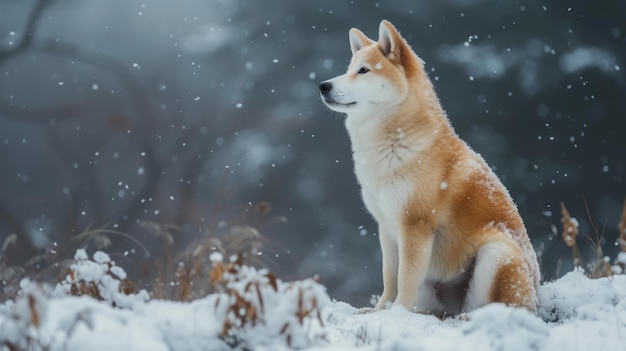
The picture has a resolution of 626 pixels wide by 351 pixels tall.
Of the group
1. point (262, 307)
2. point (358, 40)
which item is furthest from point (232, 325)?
point (358, 40)

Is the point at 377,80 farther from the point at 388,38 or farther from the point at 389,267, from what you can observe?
the point at 389,267

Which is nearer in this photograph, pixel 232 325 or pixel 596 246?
pixel 232 325

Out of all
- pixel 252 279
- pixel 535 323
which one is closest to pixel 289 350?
pixel 252 279

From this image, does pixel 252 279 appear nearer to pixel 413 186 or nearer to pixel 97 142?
pixel 413 186

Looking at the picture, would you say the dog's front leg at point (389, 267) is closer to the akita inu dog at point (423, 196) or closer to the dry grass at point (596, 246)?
the akita inu dog at point (423, 196)

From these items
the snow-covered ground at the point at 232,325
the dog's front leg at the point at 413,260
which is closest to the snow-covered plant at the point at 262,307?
the snow-covered ground at the point at 232,325

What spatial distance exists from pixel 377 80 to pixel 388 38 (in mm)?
339

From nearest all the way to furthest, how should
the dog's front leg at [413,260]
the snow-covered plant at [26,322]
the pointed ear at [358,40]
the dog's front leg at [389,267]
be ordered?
the snow-covered plant at [26,322]
the dog's front leg at [413,260]
the dog's front leg at [389,267]
the pointed ear at [358,40]

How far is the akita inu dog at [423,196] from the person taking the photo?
159 inches

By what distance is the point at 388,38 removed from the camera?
4543mm

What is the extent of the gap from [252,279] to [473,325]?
3.18ft

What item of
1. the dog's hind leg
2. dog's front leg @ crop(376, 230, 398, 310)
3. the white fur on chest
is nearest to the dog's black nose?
the white fur on chest

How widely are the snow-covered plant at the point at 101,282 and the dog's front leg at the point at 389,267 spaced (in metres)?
1.85

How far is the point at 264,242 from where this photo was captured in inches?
110
